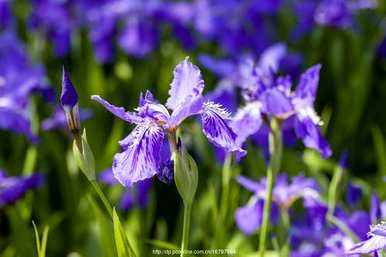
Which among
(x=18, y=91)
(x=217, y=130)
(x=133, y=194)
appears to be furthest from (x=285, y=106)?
(x=18, y=91)

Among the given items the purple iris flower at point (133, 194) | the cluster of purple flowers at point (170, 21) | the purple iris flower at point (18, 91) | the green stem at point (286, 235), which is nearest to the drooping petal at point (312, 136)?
the green stem at point (286, 235)

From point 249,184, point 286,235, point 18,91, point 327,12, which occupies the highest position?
point 327,12

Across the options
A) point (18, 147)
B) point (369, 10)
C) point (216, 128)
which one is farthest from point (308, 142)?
point (369, 10)

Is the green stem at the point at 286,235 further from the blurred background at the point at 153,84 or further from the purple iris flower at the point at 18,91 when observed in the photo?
the purple iris flower at the point at 18,91

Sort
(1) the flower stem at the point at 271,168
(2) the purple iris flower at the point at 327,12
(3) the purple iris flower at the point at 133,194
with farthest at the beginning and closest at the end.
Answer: (2) the purple iris flower at the point at 327,12, (3) the purple iris flower at the point at 133,194, (1) the flower stem at the point at 271,168

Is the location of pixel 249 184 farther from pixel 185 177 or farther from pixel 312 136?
pixel 185 177

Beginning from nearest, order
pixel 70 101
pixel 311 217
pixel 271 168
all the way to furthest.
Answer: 1. pixel 70 101
2. pixel 271 168
3. pixel 311 217
